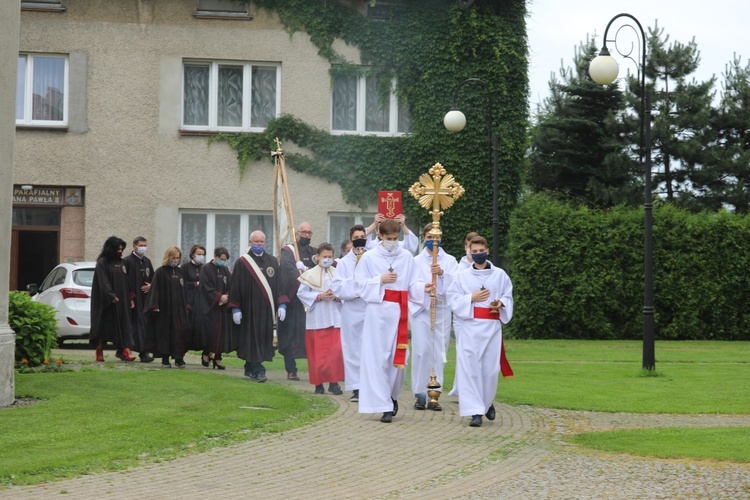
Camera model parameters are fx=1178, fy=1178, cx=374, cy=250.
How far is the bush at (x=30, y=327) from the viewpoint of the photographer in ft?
52.8

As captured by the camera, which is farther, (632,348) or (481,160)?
(481,160)

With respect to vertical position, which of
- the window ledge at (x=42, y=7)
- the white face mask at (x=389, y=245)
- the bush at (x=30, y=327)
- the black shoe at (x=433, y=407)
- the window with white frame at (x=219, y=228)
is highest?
the window ledge at (x=42, y=7)

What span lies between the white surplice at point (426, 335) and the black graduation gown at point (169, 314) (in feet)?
18.9

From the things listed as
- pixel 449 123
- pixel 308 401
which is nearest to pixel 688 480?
pixel 308 401

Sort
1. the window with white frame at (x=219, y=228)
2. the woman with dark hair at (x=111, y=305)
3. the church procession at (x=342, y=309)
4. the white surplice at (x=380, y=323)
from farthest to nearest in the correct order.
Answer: the window with white frame at (x=219, y=228) → the woman with dark hair at (x=111, y=305) → the church procession at (x=342, y=309) → the white surplice at (x=380, y=323)

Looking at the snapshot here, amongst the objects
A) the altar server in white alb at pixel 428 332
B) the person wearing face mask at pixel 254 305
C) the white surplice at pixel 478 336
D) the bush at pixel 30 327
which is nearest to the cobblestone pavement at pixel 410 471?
the white surplice at pixel 478 336

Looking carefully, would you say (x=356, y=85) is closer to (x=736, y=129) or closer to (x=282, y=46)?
(x=282, y=46)

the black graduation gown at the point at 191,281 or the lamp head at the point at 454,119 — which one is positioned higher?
the lamp head at the point at 454,119

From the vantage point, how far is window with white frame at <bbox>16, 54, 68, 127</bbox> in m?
29.1

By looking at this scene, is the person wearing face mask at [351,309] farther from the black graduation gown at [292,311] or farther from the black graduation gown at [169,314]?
the black graduation gown at [169,314]

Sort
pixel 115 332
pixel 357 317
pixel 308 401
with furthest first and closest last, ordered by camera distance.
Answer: pixel 115 332 → pixel 357 317 → pixel 308 401

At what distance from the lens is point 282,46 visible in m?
29.9

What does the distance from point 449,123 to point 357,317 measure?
10.1 metres

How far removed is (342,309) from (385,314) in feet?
7.77
